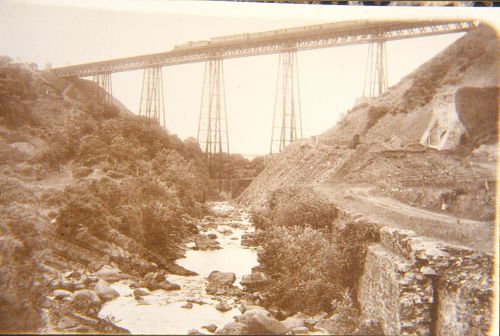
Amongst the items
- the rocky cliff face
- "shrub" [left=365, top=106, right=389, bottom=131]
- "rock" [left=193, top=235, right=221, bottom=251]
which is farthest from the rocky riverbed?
"shrub" [left=365, top=106, right=389, bottom=131]

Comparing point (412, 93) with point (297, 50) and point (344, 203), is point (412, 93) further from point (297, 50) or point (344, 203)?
point (344, 203)

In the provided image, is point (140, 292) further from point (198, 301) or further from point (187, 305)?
point (198, 301)

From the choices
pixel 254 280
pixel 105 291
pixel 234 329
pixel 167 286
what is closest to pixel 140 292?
pixel 105 291

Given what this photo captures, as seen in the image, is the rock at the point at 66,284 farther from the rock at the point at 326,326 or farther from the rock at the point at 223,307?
the rock at the point at 326,326

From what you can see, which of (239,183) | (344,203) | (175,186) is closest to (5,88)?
(175,186)

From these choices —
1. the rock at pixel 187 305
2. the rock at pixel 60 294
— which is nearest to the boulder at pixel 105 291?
the rock at pixel 60 294

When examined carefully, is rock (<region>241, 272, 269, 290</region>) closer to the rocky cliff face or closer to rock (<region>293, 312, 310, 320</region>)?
rock (<region>293, 312, 310, 320</region>)

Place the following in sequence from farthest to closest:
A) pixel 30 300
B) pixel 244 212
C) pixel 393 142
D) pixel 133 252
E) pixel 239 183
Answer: pixel 239 183, pixel 244 212, pixel 393 142, pixel 133 252, pixel 30 300
